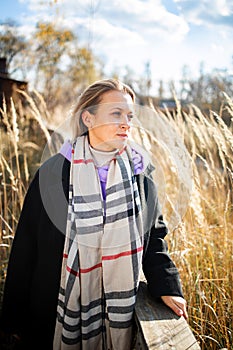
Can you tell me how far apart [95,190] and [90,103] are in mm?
381

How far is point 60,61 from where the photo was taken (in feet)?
30.1

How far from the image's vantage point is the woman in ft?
4.89

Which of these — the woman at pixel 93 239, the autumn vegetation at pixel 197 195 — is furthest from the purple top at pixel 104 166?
the autumn vegetation at pixel 197 195

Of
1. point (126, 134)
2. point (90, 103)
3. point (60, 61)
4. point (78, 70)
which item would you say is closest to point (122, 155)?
point (126, 134)

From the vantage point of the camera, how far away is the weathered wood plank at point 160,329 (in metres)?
1.14

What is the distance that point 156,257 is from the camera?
153cm

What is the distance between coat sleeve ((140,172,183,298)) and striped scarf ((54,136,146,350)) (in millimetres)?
56

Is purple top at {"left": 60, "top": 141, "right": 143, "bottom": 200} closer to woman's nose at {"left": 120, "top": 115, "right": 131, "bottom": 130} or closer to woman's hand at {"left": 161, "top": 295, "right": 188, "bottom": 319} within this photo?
woman's nose at {"left": 120, "top": 115, "right": 131, "bottom": 130}

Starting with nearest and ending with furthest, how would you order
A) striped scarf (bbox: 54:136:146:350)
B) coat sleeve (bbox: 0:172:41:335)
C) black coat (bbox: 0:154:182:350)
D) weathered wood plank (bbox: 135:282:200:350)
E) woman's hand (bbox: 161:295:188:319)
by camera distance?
weathered wood plank (bbox: 135:282:200:350), woman's hand (bbox: 161:295:188:319), striped scarf (bbox: 54:136:146:350), black coat (bbox: 0:154:182:350), coat sleeve (bbox: 0:172:41:335)

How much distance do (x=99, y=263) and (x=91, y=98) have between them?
2.23 ft

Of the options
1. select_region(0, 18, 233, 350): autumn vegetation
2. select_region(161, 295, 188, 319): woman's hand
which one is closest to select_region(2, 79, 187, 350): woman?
select_region(161, 295, 188, 319): woman's hand

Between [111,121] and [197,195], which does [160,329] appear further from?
[197,195]

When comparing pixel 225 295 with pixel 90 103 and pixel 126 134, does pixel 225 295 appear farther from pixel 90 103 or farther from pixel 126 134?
pixel 90 103

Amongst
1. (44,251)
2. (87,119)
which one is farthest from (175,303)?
(87,119)
